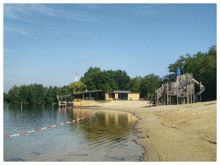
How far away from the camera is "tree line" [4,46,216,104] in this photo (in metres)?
48.8

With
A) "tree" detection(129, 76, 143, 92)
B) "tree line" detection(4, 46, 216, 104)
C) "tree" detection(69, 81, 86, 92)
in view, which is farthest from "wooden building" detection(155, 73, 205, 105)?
"tree" detection(69, 81, 86, 92)

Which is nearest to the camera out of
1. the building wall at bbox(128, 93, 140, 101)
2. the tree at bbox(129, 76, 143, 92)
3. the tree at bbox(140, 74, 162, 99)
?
the tree at bbox(140, 74, 162, 99)

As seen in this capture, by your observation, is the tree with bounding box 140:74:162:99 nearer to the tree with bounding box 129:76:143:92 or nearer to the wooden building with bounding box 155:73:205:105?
the tree with bounding box 129:76:143:92

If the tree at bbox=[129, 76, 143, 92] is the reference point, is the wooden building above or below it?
below

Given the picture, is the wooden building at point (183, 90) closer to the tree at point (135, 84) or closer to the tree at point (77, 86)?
the tree at point (135, 84)

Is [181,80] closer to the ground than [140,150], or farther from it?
farther from it

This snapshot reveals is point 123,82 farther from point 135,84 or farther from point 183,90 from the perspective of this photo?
point 183,90

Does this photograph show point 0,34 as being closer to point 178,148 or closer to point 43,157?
point 43,157

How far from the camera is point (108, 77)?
9075 centimetres

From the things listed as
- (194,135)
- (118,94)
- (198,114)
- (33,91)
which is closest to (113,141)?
(194,135)

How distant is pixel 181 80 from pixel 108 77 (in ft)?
135

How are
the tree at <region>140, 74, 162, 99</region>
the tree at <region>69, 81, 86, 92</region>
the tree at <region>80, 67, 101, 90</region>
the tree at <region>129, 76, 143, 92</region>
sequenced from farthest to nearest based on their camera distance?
the tree at <region>69, 81, 86, 92</region> → the tree at <region>80, 67, 101, 90</region> → the tree at <region>129, 76, 143, 92</region> → the tree at <region>140, 74, 162, 99</region>

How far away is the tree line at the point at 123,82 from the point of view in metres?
48.8

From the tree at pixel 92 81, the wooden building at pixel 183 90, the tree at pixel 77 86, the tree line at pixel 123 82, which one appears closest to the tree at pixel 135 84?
the tree line at pixel 123 82
